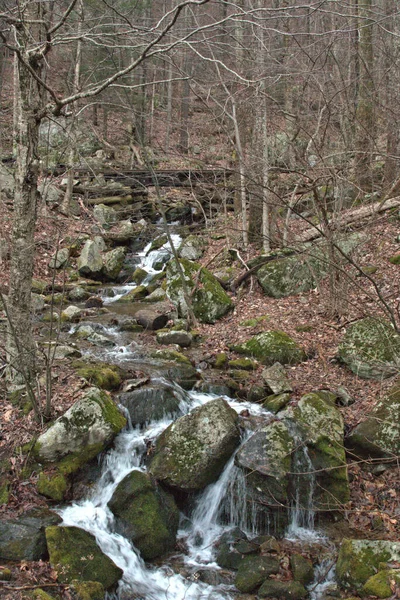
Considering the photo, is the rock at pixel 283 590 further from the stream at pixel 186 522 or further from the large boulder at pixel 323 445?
the large boulder at pixel 323 445

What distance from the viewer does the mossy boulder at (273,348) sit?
26.7ft

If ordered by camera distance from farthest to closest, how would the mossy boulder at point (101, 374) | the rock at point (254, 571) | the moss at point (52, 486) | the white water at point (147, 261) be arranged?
the white water at point (147, 261), the mossy boulder at point (101, 374), the moss at point (52, 486), the rock at point (254, 571)

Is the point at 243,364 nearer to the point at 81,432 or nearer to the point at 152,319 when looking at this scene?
the point at 152,319

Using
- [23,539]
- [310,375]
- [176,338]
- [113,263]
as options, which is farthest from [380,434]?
[113,263]

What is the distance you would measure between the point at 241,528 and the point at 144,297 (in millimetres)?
7666

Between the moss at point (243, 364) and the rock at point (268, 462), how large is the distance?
6.79 feet

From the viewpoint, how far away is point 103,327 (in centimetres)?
1010

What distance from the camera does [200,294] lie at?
1046 centimetres

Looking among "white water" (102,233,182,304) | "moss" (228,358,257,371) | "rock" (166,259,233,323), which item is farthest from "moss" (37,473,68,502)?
"white water" (102,233,182,304)

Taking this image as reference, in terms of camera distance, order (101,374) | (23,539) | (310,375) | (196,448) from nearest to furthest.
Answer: (23,539) < (196,448) < (101,374) < (310,375)

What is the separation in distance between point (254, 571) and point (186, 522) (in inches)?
43.8

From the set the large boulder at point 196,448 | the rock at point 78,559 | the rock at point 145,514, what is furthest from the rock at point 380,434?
the rock at point 78,559

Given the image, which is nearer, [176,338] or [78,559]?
[78,559]

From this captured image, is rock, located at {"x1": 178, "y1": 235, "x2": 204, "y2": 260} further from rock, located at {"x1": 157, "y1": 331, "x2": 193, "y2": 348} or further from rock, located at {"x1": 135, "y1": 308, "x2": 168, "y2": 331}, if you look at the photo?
rock, located at {"x1": 157, "y1": 331, "x2": 193, "y2": 348}
